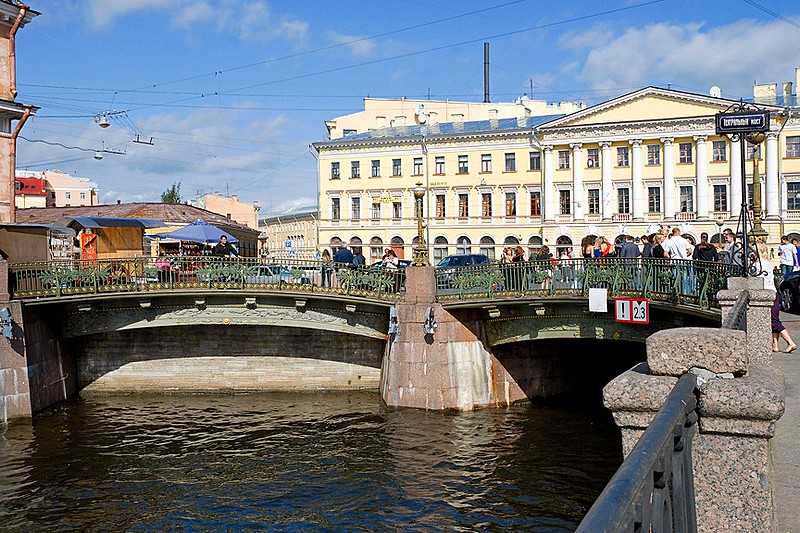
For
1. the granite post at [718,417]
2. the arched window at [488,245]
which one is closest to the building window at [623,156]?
the arched window at [488,245]

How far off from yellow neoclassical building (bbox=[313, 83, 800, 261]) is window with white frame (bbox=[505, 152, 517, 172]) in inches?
2.8

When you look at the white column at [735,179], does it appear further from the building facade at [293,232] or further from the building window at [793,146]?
the building facade at [293,232]

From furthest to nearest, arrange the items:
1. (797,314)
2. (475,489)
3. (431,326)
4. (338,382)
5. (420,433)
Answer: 1. (338,382)
2. (431,326)
3. (420,433)
4. (797,314)
5. (475,489)

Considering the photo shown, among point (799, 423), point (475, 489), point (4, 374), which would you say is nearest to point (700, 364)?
point (799, 423)

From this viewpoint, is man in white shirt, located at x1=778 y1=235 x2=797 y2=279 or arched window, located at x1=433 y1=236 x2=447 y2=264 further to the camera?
arched window, located at x1=433 y1=236 x2=447 y2=264

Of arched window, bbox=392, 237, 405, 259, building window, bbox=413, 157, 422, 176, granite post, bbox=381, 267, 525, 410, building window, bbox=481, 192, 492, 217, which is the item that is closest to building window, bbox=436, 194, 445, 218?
building window, bbox=413, 157, 422, 176

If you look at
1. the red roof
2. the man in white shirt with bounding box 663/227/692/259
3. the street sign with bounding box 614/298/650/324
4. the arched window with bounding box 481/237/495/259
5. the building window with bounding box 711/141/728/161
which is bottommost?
the street sign with bounding box 614/298/650/324

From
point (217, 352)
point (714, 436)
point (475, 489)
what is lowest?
point (475, 489)

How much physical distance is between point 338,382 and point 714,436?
2149 cm

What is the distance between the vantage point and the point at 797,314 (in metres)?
18.2

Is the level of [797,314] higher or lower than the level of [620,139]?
Answer: lower

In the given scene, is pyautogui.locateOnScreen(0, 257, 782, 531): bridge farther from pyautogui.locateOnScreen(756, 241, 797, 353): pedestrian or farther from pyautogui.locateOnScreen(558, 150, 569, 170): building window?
pyautogui.locateOnScreen(558, 150, 569, 170): building window

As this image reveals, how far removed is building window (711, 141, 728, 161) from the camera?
5113 cm

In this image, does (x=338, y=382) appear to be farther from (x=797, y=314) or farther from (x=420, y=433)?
(x=797, y=314)
